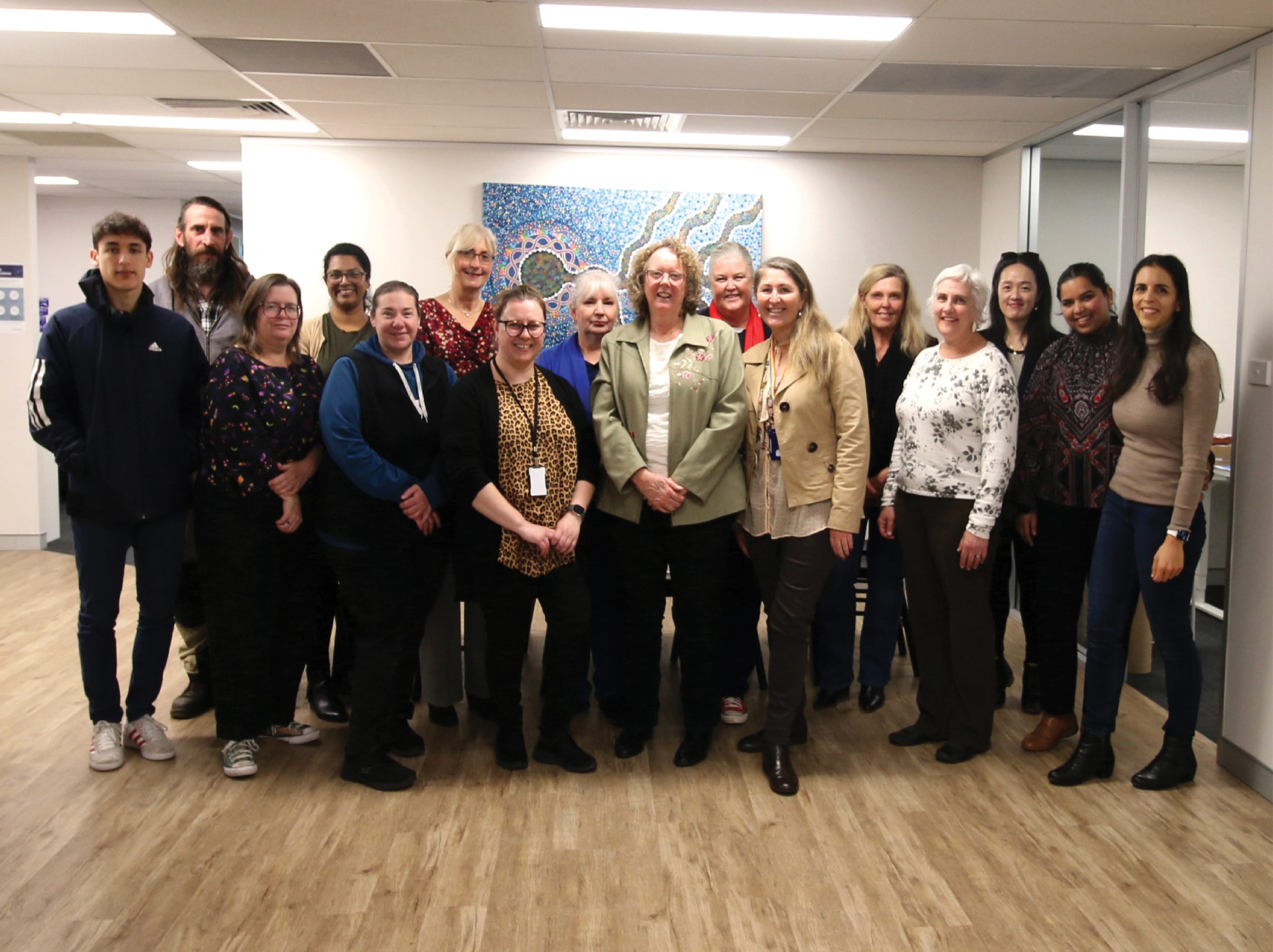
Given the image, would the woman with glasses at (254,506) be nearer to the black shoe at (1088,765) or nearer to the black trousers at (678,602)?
the black trousers at (678,602)

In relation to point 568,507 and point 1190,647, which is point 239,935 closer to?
point 568,507

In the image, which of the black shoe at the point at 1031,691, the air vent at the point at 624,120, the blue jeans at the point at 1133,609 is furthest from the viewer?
the air vent at the point at 624,120

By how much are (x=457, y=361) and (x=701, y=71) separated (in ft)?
5.27

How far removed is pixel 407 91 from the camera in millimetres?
4684

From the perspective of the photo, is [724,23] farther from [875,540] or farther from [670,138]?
[670,138]

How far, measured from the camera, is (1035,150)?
221 inches

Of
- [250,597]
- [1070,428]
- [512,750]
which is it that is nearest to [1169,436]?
[1070,428]

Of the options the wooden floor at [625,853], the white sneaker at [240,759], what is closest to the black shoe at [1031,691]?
the wooden floor at [625,853]

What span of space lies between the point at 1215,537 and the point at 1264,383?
2.78 metres

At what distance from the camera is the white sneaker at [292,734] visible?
3.59 meters

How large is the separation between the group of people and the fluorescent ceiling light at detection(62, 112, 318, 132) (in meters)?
2.16

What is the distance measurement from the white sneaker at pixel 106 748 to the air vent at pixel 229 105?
3.03 m

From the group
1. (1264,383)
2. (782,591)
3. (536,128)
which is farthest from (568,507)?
(536,128)

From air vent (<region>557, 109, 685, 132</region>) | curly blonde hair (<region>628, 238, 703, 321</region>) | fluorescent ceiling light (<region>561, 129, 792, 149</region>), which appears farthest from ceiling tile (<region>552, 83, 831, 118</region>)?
curly blonde hair (<region>628, 238, 703, 321</region>)
